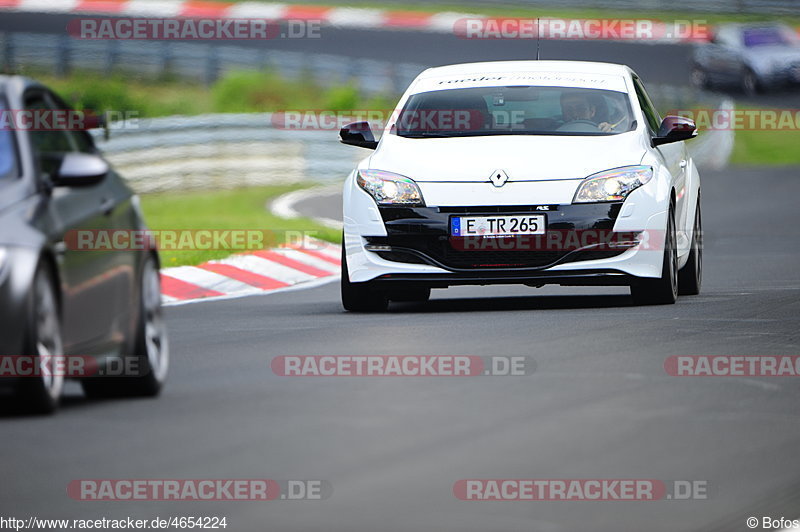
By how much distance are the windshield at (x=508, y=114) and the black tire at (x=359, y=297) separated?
3.75 feet

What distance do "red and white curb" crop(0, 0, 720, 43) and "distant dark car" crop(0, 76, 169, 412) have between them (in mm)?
30383

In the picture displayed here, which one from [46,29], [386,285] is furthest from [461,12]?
[386,285]

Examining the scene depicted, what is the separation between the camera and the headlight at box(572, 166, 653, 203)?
476 inches

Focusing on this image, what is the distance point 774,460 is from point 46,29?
108 feet

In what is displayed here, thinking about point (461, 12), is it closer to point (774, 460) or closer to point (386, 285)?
point (386, 285)

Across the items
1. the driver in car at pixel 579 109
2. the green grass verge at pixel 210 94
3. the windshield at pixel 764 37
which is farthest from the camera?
the windshield at pixel 764 37

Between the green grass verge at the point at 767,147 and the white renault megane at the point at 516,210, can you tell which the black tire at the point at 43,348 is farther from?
the green grass verge at the point at 767,147

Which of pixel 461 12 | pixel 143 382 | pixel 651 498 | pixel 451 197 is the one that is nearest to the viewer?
pixel 651 498

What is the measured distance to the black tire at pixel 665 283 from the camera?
1233 centimetres

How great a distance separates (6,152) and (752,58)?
3208 cm

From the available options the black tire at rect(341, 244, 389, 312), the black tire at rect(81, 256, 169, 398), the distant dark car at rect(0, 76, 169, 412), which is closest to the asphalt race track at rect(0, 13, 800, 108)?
the black tire at rect(341, 244, 389, 312)

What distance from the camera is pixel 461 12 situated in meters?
47.0

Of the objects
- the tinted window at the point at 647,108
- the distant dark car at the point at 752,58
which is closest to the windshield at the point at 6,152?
the tinted window at the point at 647,108

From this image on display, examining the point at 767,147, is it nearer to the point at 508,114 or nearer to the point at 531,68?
the point at 531,68
